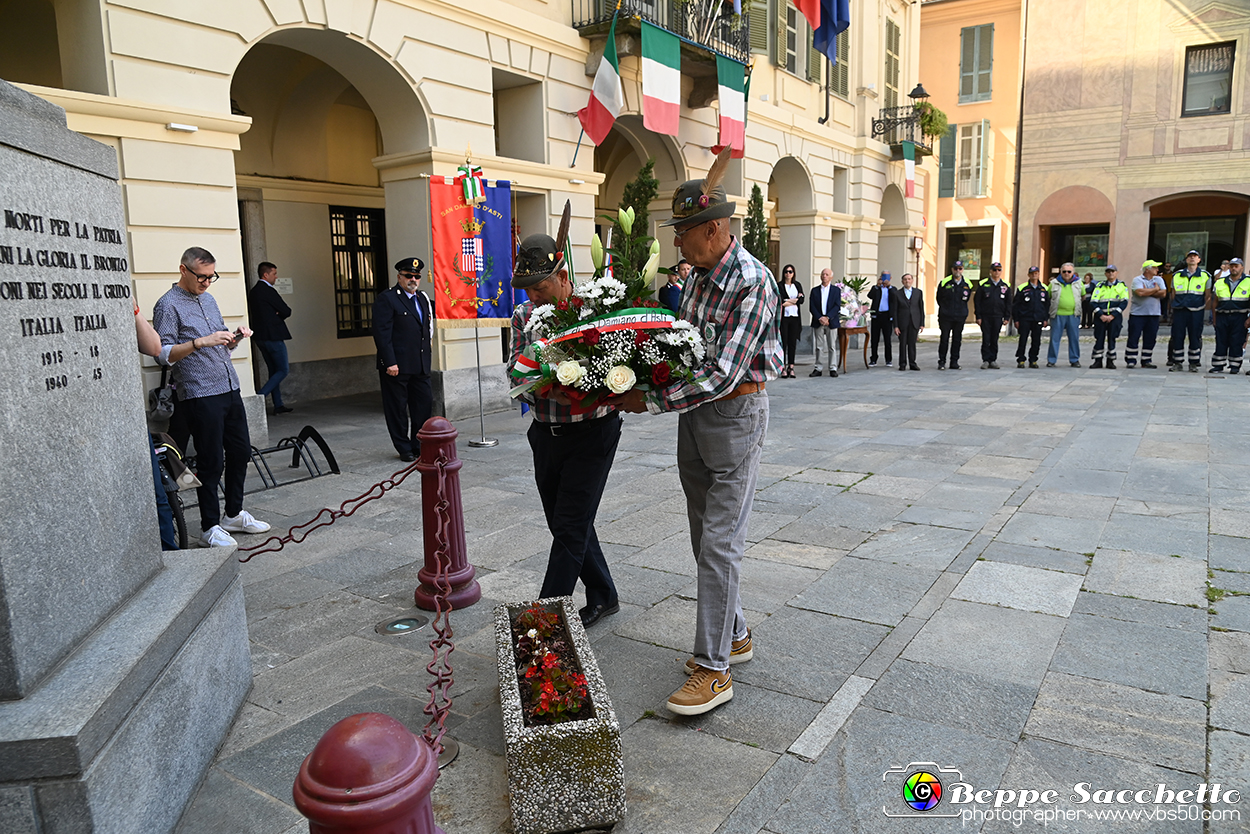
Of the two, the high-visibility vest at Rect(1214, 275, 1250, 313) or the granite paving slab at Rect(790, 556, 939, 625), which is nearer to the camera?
the granite paving slab at Rect(790, 556, 939, 625)

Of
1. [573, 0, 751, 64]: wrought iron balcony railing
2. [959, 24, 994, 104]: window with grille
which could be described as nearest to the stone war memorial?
[573, 0, 751, 64]: wrought iron balcony railing

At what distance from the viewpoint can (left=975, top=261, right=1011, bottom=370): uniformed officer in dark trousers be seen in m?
15.7

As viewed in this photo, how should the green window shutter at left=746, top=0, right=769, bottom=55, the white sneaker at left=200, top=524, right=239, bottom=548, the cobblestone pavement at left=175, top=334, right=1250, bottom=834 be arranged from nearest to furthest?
the cobblestone pavement at left=175, top=334, right=1250, bottom=834, the white sneaker at left=200, top=524, right=239, bottom=548, the green window shutter at left=746, top=0, right=769, bottom=55

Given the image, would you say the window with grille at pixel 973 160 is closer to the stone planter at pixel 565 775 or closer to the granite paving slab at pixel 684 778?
the granite paving slab at pixel 684 778

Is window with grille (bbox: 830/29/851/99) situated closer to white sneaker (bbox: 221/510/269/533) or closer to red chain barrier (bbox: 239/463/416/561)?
red chain barrier (bbox: 239/463/416/561)

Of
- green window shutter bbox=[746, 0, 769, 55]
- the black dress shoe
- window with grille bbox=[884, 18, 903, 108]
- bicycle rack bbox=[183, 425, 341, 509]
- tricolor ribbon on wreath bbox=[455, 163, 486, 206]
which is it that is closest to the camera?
the black dress shoe

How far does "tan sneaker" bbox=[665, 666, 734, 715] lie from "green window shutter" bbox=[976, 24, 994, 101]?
98.9 ft

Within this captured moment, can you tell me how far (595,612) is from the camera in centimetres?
411

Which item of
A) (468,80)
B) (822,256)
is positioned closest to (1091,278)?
(822,256)

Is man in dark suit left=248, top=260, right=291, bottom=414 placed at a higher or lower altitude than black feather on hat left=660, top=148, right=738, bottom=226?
lower

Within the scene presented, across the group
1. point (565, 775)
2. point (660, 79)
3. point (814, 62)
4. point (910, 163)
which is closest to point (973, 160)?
point (910, 163)

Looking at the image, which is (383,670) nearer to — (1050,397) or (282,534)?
(282,534)

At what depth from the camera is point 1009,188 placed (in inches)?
1093

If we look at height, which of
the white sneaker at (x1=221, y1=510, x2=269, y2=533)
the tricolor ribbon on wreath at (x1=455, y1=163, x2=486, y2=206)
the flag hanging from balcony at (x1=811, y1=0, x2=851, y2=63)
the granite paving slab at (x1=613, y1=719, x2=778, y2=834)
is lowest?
the granite paving slab at (x1=613, y1=719, x2=778, y2=834)
